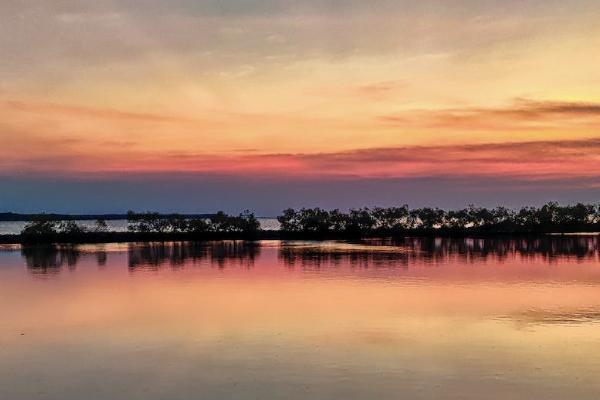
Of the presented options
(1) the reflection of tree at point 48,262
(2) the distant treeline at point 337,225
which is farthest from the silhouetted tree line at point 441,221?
(1) the reflection of tree at point 48,262

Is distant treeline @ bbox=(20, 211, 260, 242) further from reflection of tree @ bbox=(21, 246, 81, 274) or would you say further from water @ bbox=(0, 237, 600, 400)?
water @ bbox=(0, 237, 600, 400)

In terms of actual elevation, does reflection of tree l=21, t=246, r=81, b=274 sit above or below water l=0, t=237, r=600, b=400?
above

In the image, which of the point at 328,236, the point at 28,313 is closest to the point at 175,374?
the point at 28,313

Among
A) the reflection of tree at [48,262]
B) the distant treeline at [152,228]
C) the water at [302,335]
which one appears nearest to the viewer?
the water at [302,335]

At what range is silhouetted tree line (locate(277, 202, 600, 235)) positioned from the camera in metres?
52.3

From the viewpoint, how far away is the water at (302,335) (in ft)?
25.0

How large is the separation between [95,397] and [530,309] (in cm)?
887

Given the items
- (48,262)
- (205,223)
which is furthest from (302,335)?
(205,223)

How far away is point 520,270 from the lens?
69.7 feet

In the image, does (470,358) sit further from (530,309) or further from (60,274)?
(60,274)

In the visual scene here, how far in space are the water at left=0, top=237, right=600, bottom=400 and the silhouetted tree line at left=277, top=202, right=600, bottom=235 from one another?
31.7 m

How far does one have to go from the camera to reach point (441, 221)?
58.8m

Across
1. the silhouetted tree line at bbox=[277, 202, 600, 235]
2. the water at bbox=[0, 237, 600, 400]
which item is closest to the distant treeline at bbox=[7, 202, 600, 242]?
the silhouetted tree line at bbox=[277, 202, 600, 235]

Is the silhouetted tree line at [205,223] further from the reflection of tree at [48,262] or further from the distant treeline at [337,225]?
the reflection of tree at [48,262]
